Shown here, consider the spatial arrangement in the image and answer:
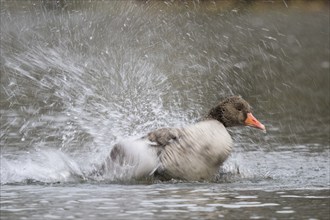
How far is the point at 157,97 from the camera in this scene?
1263 centimetres

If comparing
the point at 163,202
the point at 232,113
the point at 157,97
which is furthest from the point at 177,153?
the point at 157,97

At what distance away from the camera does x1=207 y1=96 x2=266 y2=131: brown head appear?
9367 millimetres

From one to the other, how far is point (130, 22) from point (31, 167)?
14.3 meters

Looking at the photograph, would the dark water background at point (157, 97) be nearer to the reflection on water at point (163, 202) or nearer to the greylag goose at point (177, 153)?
the reflection on water at point (163, 202)

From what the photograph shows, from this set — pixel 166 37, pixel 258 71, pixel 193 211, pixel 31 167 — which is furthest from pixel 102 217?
pixel 166 37

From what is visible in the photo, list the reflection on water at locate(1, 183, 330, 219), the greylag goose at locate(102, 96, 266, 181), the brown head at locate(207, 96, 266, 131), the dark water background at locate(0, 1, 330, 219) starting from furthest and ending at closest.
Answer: the brown head at locate(207, 96, 266, 131) < the greylag goose at locate(102, 96, 266, 181) < the dark water background at locate(0, 1, 330, 219) < the reflection on water at locate(1, 183, 330, 219)

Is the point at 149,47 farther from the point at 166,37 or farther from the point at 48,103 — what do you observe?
the point at 48,103

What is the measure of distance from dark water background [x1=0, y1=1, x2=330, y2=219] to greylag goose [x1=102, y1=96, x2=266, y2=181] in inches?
8.1

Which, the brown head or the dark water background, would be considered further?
the brown head

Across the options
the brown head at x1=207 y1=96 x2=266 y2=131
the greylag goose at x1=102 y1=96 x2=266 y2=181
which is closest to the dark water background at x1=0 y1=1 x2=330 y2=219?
the greylag goose at x1=102 y1=96 x2=266 y2=181

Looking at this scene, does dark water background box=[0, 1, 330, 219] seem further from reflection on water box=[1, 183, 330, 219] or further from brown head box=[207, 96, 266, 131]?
brown head box=[207, 96, 266, 131]

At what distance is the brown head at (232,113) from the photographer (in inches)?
369

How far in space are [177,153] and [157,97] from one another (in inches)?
157

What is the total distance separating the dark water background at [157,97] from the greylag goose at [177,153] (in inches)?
8.1
